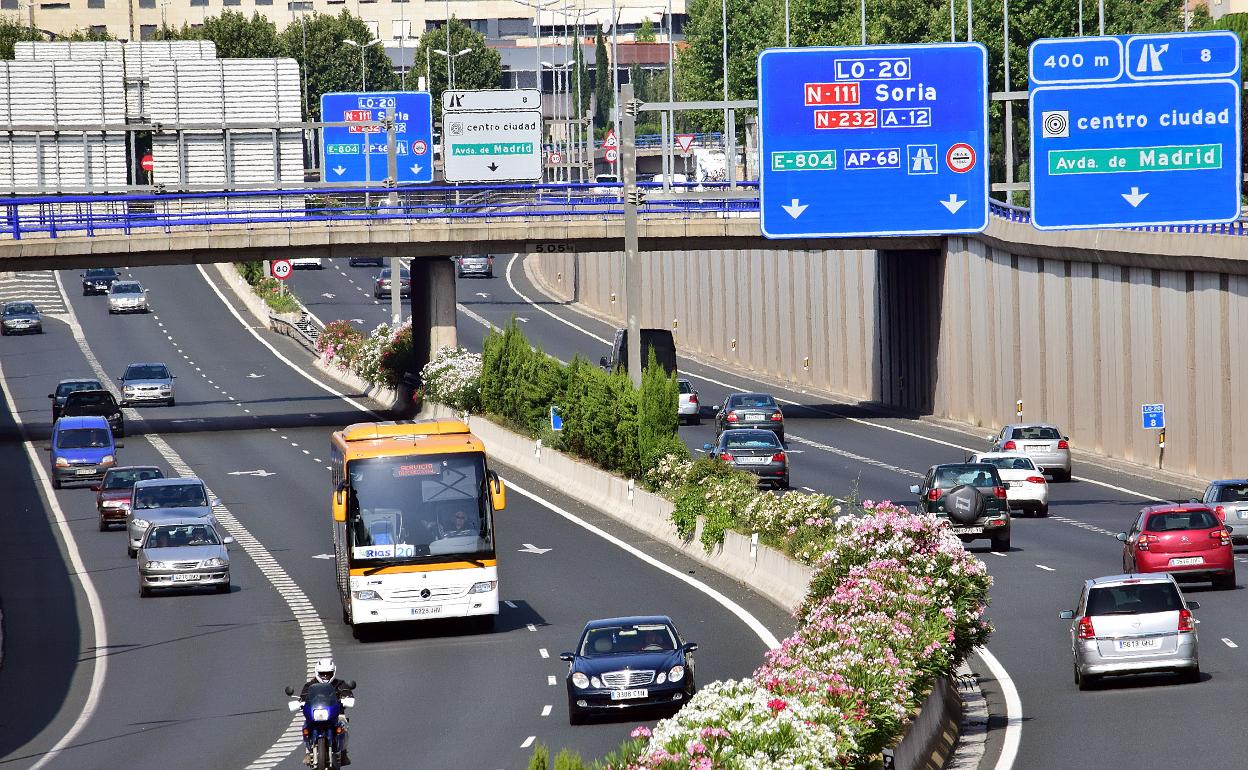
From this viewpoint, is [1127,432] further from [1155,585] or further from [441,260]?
[1155,585]

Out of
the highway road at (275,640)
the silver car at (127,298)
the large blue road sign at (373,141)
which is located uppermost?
the large blue road sign at (373,141)

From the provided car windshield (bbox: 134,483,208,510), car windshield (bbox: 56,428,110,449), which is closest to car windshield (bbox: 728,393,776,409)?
car windshield (bbox: 56,428,110,449)

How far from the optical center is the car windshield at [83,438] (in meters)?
56.2

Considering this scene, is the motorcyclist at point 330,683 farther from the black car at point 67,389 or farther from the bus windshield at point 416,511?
the black car at point 67,389

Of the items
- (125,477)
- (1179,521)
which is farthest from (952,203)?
(125,477)

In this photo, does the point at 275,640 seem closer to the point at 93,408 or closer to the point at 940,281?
the point at 93,408

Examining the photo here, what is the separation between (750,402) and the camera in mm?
61344

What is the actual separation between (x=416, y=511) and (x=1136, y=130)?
1401 centimetres

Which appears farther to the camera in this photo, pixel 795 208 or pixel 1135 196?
pixel 795 208

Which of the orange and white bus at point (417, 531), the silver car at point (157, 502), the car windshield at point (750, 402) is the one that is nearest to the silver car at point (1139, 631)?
the orange and white bus at point (417, 531)

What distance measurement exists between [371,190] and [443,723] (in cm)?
4156

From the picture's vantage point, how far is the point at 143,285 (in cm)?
12050

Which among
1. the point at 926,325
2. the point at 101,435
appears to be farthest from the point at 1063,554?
the point at 926,325

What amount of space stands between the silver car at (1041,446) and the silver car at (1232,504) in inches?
518
